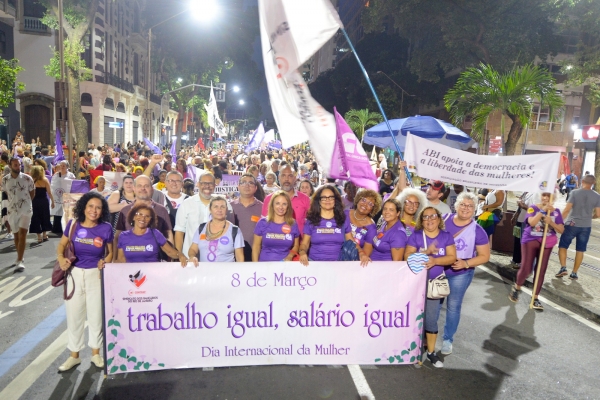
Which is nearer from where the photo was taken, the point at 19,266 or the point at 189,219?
the point at 189,219

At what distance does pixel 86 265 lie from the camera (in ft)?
14.8

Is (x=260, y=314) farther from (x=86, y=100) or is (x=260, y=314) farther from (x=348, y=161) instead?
(x=86, y=100)

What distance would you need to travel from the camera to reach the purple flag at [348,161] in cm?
507

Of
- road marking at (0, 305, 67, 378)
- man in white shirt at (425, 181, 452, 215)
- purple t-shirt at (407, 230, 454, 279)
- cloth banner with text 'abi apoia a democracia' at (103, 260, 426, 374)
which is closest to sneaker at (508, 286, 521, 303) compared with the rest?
man in white shirt at (425, 181, 452, 215)

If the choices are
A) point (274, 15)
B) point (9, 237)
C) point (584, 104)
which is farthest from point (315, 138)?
point (584, 104)

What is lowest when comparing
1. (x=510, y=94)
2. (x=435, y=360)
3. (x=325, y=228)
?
(x=435, y=360)

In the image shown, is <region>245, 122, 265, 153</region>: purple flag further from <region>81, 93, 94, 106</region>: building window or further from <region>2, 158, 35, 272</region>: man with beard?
<region>81, 93, 94, 106</region>: building window

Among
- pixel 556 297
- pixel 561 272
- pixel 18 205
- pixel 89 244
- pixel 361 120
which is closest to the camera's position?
pixel 89 244

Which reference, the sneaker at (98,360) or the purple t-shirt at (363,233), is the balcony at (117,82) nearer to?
the sneaker at (98,360)

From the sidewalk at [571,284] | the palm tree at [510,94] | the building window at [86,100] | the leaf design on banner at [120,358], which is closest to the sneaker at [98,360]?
the leaf design on banner at [120,358]

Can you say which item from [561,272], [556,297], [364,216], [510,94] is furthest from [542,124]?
[364,216]

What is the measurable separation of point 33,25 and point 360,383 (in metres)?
33.1

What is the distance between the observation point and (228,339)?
4.50 m

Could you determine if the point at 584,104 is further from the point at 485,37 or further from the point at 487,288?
the point at 487,288
